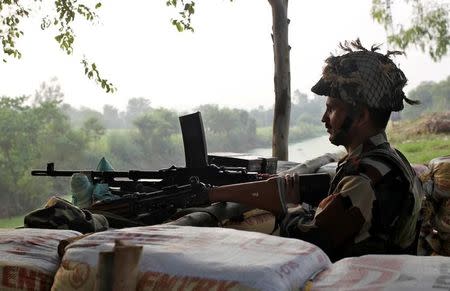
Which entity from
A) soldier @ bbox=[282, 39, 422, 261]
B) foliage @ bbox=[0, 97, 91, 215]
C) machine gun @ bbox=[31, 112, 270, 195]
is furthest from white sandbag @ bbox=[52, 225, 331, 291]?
foliage @ bbox=[0, 97, 91, 215]

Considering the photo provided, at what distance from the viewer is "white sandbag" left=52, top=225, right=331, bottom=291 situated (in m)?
0.93

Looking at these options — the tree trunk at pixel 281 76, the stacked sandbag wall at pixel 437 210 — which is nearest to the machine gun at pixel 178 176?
the stacked sandbag wall at pixel 437 210

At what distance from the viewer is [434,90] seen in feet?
19.1

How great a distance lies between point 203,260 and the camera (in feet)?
3.24

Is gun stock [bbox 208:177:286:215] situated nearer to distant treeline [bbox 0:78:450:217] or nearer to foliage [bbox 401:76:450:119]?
distant treeline [bbox 0:78:450:217]

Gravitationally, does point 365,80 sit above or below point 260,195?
above

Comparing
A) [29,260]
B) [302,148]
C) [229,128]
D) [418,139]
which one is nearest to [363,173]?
[29,260]

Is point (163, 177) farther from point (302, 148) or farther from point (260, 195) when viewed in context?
point (302, 148)

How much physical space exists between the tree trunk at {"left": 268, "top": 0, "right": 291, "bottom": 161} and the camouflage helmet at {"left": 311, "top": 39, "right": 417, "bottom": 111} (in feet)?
8.73

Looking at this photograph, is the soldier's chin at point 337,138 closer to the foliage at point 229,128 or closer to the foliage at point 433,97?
the foliage at point 229,128

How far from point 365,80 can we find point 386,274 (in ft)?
2.61

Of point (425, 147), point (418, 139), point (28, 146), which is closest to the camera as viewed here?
point (28, 146)

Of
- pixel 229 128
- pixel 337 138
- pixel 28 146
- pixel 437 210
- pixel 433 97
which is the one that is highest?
pixel 433 97

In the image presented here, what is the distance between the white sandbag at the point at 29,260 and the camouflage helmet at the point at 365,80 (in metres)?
0.91
